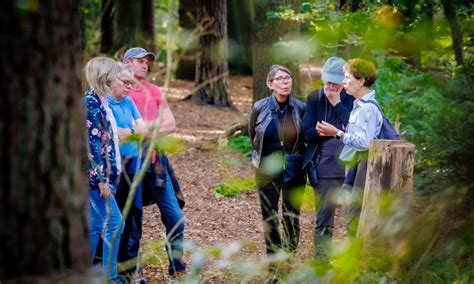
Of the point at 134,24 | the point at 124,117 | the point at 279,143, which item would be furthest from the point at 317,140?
the point at 134,24

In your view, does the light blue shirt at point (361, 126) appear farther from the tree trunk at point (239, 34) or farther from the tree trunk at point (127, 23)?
the tree trunk at point (239, 34)

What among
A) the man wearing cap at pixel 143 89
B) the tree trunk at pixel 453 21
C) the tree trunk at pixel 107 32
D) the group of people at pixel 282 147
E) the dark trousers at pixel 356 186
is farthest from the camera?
the tree trunk at pixel 107 32

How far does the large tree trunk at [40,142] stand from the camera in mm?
2641

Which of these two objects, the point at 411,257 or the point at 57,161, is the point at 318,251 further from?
the point at 57,161

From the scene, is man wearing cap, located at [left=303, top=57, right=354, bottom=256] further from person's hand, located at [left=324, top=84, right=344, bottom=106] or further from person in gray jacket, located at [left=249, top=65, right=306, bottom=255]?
person in gray jacket, located at [left=249, top=65, right=306, bottom=255]

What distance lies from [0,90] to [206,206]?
8.24m

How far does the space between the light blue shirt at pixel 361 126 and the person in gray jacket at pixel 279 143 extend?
1.61ft

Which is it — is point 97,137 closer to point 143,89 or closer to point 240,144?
point 143,89

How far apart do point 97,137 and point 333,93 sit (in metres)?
2.10

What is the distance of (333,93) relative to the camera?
7.16m

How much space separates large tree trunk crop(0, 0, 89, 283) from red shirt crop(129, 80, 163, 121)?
3.92 meters

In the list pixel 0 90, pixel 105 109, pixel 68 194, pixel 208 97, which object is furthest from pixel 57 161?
pixel 208 97

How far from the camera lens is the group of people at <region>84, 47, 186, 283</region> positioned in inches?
250

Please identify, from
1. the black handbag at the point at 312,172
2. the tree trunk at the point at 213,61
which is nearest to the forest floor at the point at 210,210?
the black handbag at the point at 312,172
